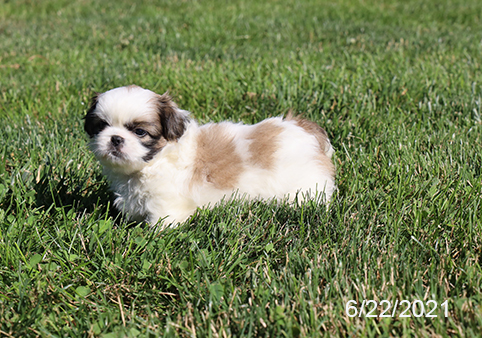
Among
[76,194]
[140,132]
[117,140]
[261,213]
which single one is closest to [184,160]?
[140,132]

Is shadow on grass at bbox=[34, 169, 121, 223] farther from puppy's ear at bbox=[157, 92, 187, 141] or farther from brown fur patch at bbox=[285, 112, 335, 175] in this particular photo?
brown fur patch at bbox=[285, 112, 335, 175]

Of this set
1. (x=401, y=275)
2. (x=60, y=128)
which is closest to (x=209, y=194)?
(x=401, y=275)

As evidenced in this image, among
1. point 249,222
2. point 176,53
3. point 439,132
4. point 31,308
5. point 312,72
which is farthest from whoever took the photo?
point 176,53

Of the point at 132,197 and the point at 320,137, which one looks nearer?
the point at 132,197

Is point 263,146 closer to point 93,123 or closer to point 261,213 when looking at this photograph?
point 261,213

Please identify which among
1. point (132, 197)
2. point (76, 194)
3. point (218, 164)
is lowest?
point (76, 194)

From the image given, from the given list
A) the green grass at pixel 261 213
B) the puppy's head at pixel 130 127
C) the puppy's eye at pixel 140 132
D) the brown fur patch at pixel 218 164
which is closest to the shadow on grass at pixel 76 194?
the green grass at pixel 261 213

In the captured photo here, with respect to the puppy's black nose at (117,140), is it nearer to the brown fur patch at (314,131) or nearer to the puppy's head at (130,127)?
the puppy's head at (130,127)

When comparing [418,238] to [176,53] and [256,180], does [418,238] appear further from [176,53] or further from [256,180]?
[176,53]

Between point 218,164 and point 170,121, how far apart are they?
0.39 m

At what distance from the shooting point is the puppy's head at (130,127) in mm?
2580

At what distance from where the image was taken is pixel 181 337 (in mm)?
1941

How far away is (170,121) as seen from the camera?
2693 millimetres

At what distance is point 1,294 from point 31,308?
17cm
